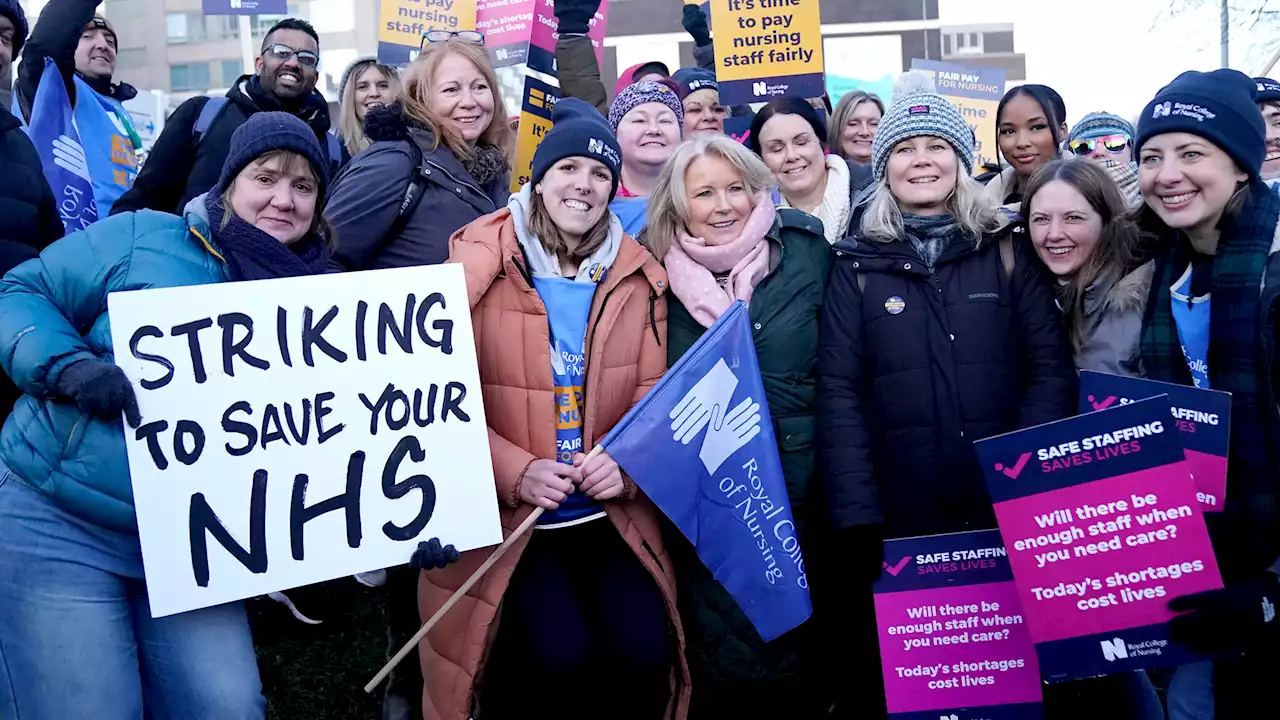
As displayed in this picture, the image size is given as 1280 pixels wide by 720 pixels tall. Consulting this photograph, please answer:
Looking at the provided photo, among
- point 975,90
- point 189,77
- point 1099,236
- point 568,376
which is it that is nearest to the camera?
point 568,376

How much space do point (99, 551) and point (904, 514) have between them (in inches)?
90.5

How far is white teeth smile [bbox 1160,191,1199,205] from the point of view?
277 cm

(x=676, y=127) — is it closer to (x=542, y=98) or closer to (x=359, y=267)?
(x=542, y=98)

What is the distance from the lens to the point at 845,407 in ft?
10.1

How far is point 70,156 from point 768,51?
145 inches

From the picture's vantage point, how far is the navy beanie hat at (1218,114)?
8.93 ft

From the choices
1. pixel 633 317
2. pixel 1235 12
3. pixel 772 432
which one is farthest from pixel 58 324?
pixel 1235 12

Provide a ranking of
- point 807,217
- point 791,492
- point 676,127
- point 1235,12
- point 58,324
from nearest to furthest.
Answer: point 58,324 < point 791,492 < point 807,217 < point 676,127 < point 1235,12

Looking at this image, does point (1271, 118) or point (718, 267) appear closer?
point (718, 267)

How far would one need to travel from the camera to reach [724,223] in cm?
330

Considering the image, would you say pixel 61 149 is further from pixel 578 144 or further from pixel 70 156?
pixel 578 144

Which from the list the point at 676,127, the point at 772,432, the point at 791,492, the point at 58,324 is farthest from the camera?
the point at 676,127

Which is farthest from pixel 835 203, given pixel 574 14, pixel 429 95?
pixel 574 14

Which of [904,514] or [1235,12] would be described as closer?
[904,514]
